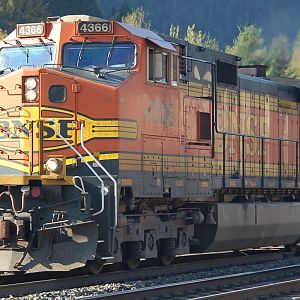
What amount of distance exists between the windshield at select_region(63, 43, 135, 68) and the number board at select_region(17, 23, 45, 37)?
21.2 inches

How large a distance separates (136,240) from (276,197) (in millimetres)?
6242

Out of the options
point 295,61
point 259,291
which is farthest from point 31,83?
point 295,61

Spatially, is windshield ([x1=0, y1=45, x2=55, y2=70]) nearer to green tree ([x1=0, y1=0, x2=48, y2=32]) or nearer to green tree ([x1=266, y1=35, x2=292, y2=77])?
green tree ([x1=266, y1=35, x2=292, y2=77])

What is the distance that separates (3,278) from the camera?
1406 centimetres

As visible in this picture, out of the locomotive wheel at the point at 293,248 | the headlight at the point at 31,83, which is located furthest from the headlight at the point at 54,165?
the locomotive wheel at the point at 293,248

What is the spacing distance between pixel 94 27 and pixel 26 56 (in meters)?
1.17

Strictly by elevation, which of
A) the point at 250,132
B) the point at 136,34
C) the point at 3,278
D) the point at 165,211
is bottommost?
the point at 3,278

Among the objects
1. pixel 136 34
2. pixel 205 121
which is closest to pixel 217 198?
pixel 205 121

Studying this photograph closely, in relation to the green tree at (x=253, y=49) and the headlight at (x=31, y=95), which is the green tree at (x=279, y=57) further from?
A: the headlight at (x=31, y=95)

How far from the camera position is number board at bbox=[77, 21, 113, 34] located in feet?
45.1

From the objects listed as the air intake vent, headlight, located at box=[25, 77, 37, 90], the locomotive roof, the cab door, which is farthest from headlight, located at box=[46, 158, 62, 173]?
the air intake vent

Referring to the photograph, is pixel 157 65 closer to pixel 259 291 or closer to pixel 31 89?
pixel 31 89

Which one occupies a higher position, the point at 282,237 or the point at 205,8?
the point at 205,8

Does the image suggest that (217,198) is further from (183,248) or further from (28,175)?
(28,175)
